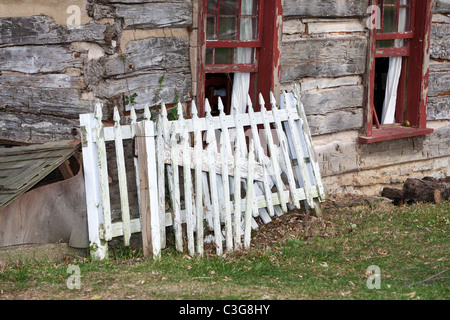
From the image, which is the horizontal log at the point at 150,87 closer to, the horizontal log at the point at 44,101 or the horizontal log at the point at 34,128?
the horizontal log at the point at 44,101

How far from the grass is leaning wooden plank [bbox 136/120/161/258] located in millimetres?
151

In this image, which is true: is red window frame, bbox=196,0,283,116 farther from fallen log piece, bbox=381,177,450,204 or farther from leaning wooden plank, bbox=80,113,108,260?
fallen log piece, bbox=381,177,450,204

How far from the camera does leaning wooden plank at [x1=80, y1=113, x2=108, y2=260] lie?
545cm

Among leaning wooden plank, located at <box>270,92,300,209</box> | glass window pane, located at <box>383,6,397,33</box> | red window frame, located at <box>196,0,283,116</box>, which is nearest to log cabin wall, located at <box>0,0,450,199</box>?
red window frame, located at <box>196,0,283,116</box>

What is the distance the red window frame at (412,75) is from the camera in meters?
8.60

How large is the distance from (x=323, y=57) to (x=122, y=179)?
11.1 feet

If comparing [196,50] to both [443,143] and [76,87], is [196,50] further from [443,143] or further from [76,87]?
[443,143]

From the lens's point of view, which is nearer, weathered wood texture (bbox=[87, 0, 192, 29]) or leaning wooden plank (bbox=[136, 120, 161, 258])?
leaning wooden plank (bbox=[136, 120, 161, 258])

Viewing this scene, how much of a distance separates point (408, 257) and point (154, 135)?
259cm

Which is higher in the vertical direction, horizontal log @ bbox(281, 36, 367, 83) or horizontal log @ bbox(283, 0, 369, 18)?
horizontal log @ bbox(283, 0, 369, 18)

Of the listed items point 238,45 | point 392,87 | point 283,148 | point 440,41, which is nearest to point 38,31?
point 238,45

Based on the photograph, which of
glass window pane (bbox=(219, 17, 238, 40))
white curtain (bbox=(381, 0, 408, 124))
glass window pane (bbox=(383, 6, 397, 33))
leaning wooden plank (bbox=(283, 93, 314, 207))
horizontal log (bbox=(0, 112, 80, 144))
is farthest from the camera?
white curtain (bbox=(381, 0, 408, 124))

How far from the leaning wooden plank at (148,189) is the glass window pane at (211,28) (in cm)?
180

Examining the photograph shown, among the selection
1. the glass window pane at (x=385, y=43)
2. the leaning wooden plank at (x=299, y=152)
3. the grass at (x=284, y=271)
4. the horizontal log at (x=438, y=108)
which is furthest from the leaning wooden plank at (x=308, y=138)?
the horizontal log at (x=438, y=108)
